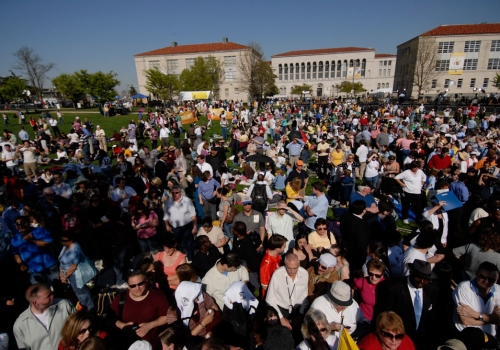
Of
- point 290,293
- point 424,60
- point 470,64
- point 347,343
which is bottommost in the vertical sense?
point 290,293

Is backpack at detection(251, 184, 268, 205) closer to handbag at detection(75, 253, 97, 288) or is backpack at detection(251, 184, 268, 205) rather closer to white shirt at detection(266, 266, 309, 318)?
white shirt at detection(266, 266, 309, 318)

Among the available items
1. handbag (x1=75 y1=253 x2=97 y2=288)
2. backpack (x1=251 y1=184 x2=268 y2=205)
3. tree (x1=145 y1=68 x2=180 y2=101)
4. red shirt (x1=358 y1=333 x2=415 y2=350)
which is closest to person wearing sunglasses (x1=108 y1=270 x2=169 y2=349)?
handbag (x1=75 y1=253 x2=97 y2=288)

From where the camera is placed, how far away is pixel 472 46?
57.7 meters

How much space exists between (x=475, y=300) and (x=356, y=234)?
174 cm

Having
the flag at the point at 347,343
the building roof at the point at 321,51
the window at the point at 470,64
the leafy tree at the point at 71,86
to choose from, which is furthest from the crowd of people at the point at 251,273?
the building roof at the point at 321,51

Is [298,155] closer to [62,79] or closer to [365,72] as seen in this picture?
[62,79]

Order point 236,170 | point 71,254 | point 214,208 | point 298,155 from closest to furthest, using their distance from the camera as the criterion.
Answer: point 71,254, point 214,208, point 298,155, point 236,170

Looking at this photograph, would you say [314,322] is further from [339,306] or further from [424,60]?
[424,60]

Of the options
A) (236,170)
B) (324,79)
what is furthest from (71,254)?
(324,79)

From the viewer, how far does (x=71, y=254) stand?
161 inches

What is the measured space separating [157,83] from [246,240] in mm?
50768

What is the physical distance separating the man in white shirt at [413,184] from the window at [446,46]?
6771 centimetres

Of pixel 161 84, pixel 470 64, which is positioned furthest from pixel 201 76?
pixel 470 64

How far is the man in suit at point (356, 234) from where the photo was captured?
4617mm
